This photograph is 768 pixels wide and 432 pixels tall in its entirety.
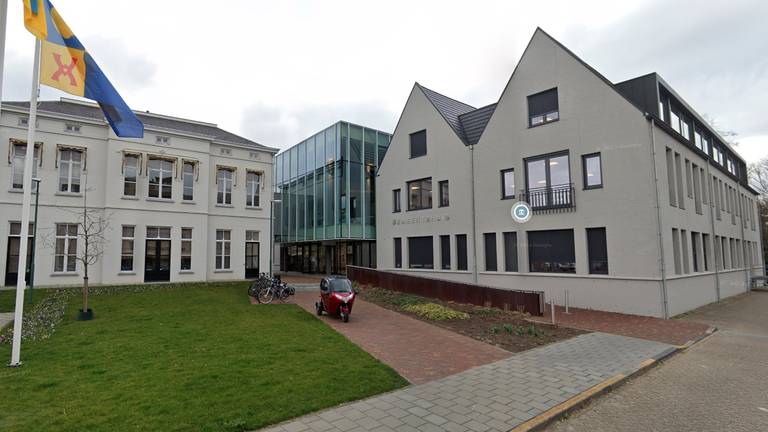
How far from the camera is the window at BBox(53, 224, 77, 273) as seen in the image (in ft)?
67.9

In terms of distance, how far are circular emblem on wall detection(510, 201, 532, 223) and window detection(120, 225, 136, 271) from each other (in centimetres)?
2120

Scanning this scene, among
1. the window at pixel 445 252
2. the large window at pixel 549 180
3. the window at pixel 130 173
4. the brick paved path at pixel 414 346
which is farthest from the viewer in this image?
the window at pixel 130 173

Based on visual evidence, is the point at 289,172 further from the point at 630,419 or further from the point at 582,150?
the point at 630,419

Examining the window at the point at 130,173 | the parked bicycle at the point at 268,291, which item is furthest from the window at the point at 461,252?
the window at the point at 130,173

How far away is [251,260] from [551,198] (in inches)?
767

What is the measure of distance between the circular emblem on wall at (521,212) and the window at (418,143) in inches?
290

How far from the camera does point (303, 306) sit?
51.9 ft

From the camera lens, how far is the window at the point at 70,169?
21.1 meters

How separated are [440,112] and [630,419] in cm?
1977

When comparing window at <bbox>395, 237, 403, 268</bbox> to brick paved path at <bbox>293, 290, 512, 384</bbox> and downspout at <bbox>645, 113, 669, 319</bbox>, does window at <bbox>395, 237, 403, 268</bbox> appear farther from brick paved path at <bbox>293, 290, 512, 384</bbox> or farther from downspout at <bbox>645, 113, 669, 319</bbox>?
downspout at <bbox>645, 113, 669, 319</bbox>

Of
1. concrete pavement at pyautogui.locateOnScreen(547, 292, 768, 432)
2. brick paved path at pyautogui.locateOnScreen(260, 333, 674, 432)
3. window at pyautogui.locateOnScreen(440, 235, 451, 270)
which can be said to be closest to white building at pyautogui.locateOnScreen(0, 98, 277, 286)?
window at pyautogui.locateOnScreen(440, 235, 451, 270)

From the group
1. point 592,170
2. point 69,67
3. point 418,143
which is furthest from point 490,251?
point 69,67

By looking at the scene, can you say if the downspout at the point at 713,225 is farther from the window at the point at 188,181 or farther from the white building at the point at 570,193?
the window at the point at 188,181

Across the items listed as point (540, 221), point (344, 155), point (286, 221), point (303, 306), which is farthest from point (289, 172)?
point (540, 221)
